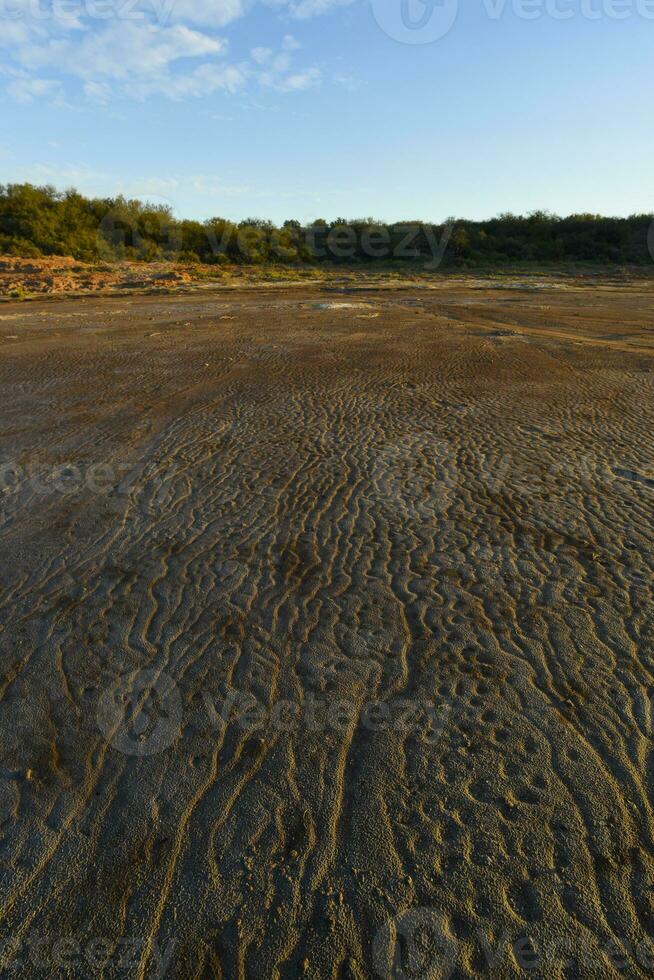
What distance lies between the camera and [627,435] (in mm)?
8344

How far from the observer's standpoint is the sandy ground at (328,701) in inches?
98.3

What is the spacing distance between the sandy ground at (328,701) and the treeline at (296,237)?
131 feet

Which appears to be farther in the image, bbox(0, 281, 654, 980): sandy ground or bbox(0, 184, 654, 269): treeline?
bbox(0, 184, 654, 269): treeline

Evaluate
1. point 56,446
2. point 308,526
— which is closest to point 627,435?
point 308,526

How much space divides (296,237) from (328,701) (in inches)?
2048

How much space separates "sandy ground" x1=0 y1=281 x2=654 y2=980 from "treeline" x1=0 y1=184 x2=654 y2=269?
39820mm

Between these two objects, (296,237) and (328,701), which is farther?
(296,237)

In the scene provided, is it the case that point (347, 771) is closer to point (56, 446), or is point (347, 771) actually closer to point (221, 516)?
point (221, 516)

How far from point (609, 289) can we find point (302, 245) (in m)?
26.0

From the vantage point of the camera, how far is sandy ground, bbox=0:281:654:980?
2498 mm

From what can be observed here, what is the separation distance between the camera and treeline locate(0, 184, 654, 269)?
4275cm

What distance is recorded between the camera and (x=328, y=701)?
3.70 m

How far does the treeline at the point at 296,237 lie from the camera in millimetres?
42750

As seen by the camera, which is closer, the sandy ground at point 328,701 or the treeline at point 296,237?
the sandy ground at point 328,701
